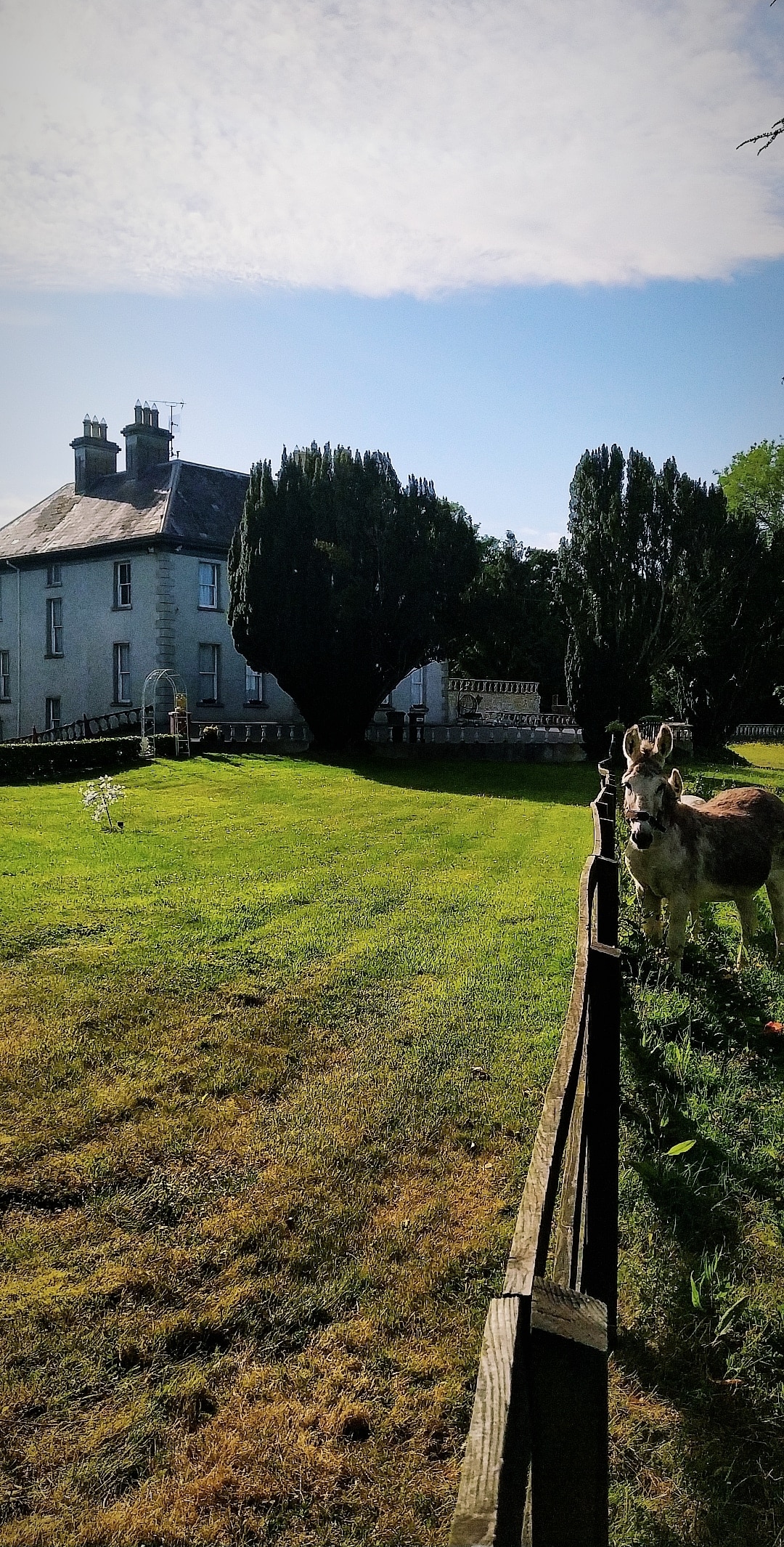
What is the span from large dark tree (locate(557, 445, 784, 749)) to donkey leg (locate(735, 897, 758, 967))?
21.2 m

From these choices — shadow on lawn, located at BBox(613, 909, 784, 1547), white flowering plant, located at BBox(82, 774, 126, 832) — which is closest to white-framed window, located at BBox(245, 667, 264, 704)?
white flowering plant, located at BBox(82, 774, 126, 832)

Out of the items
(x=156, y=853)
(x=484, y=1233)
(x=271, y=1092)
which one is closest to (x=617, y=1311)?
(x=484, y=1233)

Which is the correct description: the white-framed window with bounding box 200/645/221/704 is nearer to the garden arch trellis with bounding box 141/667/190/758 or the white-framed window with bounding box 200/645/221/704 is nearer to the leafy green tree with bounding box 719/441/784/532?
the garden arch trellis with bounding box 141/667/190/758

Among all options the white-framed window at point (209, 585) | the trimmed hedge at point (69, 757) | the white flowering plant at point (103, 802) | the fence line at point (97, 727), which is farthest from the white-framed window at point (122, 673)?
the white flowering plant at point (103, 802)

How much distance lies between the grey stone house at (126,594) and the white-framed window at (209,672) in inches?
1.5

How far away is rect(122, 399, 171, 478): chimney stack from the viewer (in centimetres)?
3841

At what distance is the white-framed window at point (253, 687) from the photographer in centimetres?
3716

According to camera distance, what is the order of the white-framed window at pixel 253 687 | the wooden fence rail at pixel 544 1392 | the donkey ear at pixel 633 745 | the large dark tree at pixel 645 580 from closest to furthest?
the wooden fence rail at pixel 544 1392
the donkey ear at pixel 633 745
the large dark tree at pixel 645 580
the white-framed window at pixel 253 687

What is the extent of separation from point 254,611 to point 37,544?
53.2 ft

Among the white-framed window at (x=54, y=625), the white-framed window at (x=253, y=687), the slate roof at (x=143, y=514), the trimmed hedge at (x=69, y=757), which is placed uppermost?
the slate roof at (x=143, y=514)

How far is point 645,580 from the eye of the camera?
99.0 feet

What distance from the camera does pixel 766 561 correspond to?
31.8 metres

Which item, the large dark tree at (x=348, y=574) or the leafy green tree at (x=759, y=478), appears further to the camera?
the leafy green tree at (x=759, y=478)

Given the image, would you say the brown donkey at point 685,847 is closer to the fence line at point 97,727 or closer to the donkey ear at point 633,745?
the donkey ear at point 633,745
